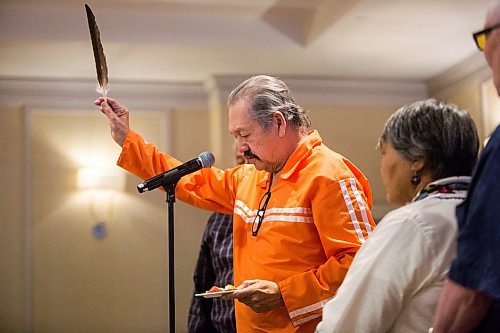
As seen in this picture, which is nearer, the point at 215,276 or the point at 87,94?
the point at 215,276

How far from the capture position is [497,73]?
1316mm

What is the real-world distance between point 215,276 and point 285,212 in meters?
1.47

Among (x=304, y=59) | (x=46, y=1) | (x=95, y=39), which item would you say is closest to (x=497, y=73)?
(x=95, y=39)

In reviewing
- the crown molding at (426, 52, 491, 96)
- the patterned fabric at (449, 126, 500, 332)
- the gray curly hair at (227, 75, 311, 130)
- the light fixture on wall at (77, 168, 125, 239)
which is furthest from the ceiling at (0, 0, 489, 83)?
the patterned fabric at (449, 126, 500, 332)

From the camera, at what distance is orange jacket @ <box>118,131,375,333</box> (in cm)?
220

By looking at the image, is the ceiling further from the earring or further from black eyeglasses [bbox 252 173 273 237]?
the earring

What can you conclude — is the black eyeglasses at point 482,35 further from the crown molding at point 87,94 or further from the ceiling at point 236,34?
the crown molding at point 87,94

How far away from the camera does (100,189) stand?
6.07 m

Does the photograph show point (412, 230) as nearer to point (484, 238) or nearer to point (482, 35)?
point (484, 238)

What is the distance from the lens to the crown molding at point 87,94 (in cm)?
594

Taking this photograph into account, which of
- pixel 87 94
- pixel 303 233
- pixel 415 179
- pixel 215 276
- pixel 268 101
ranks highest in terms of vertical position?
pixel 87 94

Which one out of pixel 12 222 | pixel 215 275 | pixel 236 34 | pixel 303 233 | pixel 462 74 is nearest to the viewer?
pixel 303 233

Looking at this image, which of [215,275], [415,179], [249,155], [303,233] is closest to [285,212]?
[303,233]

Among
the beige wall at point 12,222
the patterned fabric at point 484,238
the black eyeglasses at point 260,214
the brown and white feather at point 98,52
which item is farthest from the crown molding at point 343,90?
the patterned fabric at point 484,238
